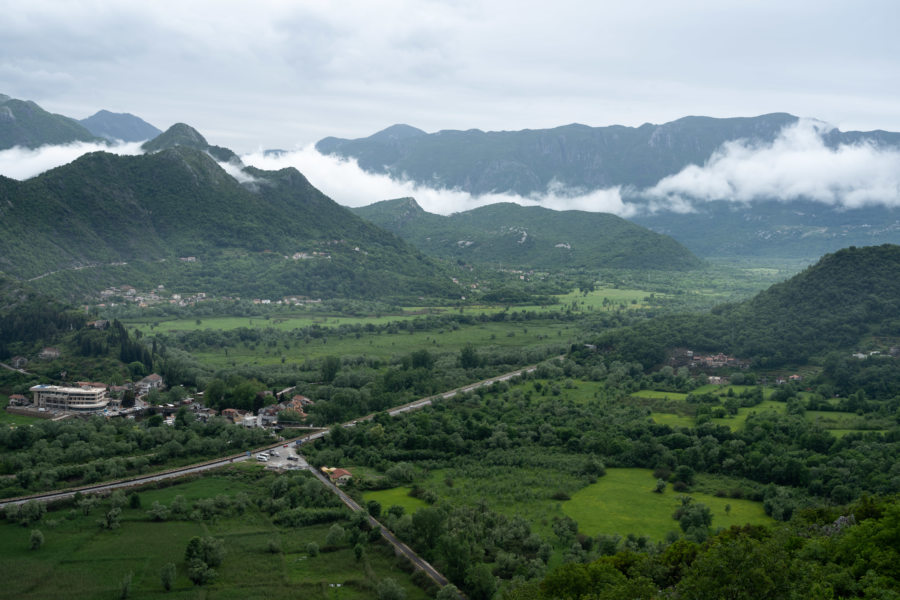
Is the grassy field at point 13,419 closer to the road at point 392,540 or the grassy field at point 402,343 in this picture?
the road at point 392,540

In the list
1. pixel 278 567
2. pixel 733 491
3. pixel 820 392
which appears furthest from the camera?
pixel 820 392

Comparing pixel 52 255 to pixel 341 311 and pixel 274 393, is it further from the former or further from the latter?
pixel 274 393

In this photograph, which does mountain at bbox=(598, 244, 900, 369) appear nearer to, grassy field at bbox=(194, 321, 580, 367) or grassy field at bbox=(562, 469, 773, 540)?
grassy field at bbox=(194, 321, 580, 367)

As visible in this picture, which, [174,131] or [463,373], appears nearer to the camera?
[463,373]

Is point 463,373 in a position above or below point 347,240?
below

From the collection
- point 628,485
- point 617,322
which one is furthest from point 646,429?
point 617,322

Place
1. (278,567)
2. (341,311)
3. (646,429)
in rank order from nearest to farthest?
(278,567) → (646,429) → (341,311)

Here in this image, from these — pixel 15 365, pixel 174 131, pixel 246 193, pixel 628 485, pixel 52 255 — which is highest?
pixel 174 131
